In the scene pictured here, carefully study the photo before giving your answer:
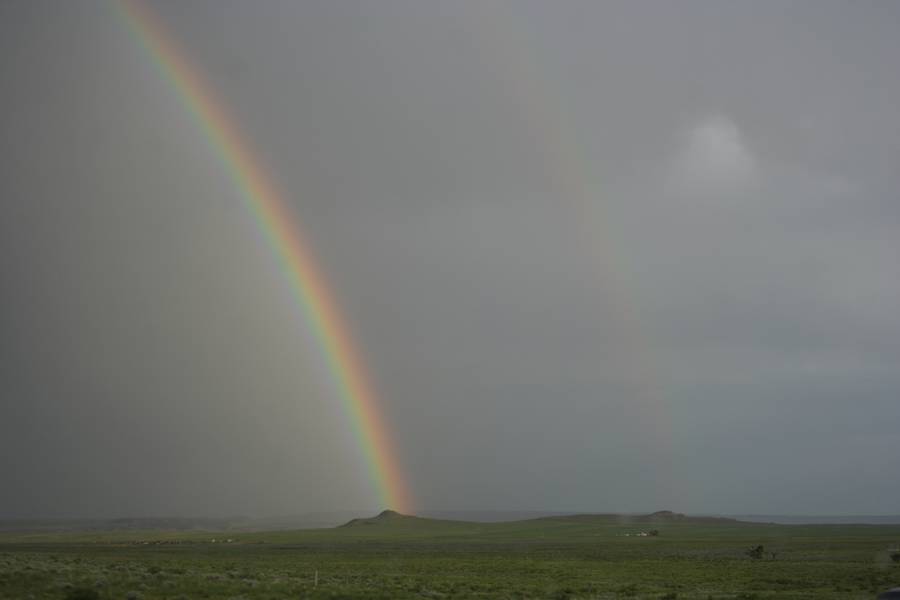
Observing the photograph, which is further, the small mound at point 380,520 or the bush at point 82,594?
the small mound at point 380,520

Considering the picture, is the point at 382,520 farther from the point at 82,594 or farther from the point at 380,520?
the point at 82,594

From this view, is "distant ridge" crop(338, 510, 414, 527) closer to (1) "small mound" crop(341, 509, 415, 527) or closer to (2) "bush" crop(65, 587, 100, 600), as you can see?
(1) "small mound" crop(341, 509, 415, 527)

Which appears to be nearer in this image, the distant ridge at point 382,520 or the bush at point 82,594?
the bush at point 82,594

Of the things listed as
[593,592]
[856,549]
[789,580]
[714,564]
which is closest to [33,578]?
[593,592]

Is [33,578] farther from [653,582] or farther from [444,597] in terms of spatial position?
[653,582]

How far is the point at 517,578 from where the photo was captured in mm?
43750

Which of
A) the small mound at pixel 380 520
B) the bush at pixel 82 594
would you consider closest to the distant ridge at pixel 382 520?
the small mound at pixel 380 520

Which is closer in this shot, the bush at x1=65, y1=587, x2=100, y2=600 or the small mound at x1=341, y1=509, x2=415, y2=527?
the bush at x1=65, y1=587, x2=100, y2=600

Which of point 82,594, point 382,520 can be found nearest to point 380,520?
point 382,520

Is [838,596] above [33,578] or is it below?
below

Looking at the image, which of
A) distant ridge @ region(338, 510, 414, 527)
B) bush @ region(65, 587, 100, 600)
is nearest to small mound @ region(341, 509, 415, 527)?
distant ridge @ region(338, 510, 414, 527)

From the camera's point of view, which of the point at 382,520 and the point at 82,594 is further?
the point at 382,520

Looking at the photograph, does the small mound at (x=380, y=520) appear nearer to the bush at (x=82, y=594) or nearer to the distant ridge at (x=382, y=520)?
the distant ridge at (x=382, y=520)

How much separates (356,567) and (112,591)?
27092 millimetres
